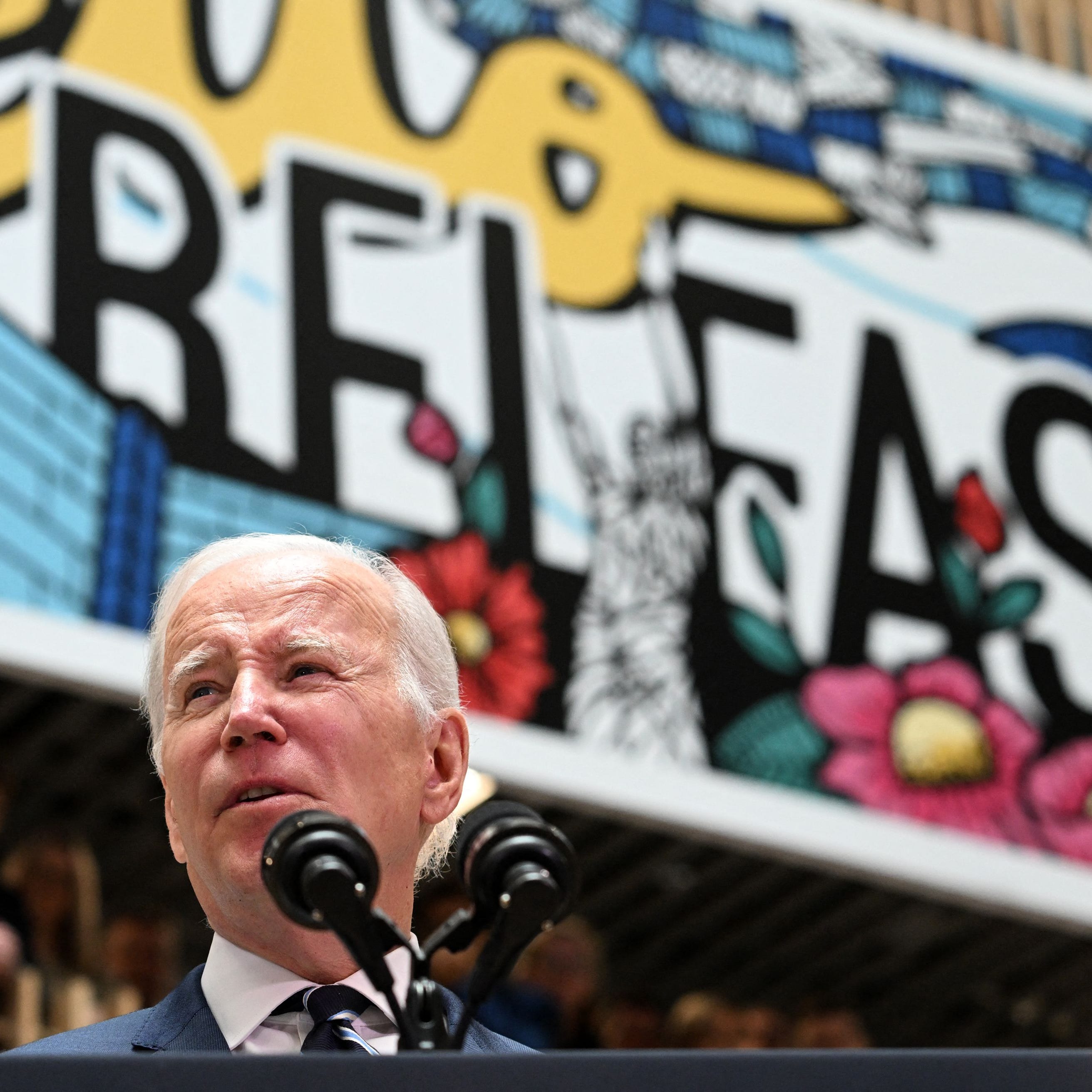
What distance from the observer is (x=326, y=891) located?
1253 mm

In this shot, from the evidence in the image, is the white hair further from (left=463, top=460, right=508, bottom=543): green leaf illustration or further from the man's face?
(left=463, top=460, right=508, bottom=543): green leaf illustration

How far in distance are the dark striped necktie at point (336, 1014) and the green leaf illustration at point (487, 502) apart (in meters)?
3.45

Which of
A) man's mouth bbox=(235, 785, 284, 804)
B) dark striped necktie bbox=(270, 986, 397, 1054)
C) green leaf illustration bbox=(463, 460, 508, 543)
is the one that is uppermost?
man's mouth bbox=(235, 785, 284, 804)

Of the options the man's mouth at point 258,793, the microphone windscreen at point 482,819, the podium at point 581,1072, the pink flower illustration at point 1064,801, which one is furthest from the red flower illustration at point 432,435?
the podium at point 581,1072

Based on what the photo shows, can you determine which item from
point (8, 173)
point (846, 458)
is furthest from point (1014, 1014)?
point (8, 173)

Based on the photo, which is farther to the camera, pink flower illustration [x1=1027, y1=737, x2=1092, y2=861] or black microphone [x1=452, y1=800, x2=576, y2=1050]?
pink flower illustration [x1=1027, y1=737, x2=1092, y2=861]

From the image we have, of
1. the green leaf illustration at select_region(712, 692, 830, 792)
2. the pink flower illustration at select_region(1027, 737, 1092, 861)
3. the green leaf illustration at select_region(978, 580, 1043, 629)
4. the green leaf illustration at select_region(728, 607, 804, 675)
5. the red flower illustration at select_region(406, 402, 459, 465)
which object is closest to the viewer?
the red flower illustration at select_region(406, 402, 459, 465)

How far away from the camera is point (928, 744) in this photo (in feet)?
18.2

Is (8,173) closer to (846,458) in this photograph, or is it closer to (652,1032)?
(846,458)

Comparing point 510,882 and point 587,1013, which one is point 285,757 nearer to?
point 510,882

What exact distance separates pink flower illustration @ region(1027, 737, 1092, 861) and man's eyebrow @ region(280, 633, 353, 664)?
14.0 ft

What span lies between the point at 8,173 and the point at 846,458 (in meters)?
2.62

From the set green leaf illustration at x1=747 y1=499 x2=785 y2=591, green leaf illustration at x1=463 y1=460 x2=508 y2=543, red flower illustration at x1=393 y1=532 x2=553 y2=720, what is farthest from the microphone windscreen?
green leaf illustration at x1=747 y1=499 x2=785 y2=591

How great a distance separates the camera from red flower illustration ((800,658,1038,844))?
5.40 m
